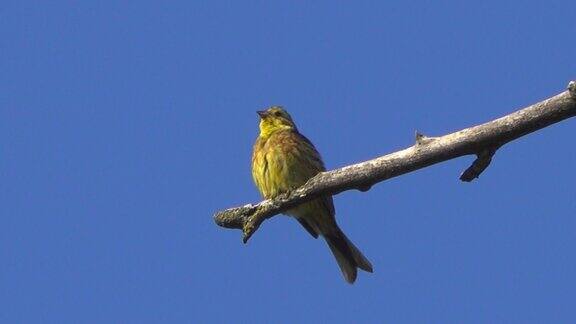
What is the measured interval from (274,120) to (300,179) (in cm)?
123

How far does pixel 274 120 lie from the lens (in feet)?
30.9

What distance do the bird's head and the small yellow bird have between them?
0.12 metres

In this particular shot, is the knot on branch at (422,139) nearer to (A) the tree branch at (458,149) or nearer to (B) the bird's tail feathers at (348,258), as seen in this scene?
(A) the tree branch at (458,149)

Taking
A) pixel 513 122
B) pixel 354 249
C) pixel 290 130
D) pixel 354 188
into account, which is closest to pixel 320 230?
pixel 354 249

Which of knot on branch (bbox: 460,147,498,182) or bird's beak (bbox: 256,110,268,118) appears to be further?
bird's beak (bbox: 256,110,268,118)

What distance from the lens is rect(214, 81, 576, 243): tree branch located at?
4.96 meters

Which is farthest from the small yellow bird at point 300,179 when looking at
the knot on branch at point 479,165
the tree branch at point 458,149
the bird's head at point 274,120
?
the knot on branch at point 479,165

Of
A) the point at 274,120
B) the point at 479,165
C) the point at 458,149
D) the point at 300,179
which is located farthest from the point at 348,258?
the point at 458,149

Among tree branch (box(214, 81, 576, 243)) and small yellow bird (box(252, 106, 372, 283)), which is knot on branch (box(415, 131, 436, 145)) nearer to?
tree branch (box(214, 81, 576, 243))

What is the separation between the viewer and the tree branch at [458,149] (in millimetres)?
4965

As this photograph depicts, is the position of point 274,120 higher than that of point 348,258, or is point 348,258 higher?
point 274,120

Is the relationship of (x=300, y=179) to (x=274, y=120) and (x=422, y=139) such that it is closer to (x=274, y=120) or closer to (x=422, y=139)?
(x=274, y=120)

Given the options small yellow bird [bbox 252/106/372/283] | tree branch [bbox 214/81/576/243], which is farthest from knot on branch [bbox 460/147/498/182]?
small yellow bird [bbox 252/106/372/283]

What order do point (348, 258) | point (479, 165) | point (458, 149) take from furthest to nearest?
point (348, 258) → point (479, 165) → point (458, 149)
